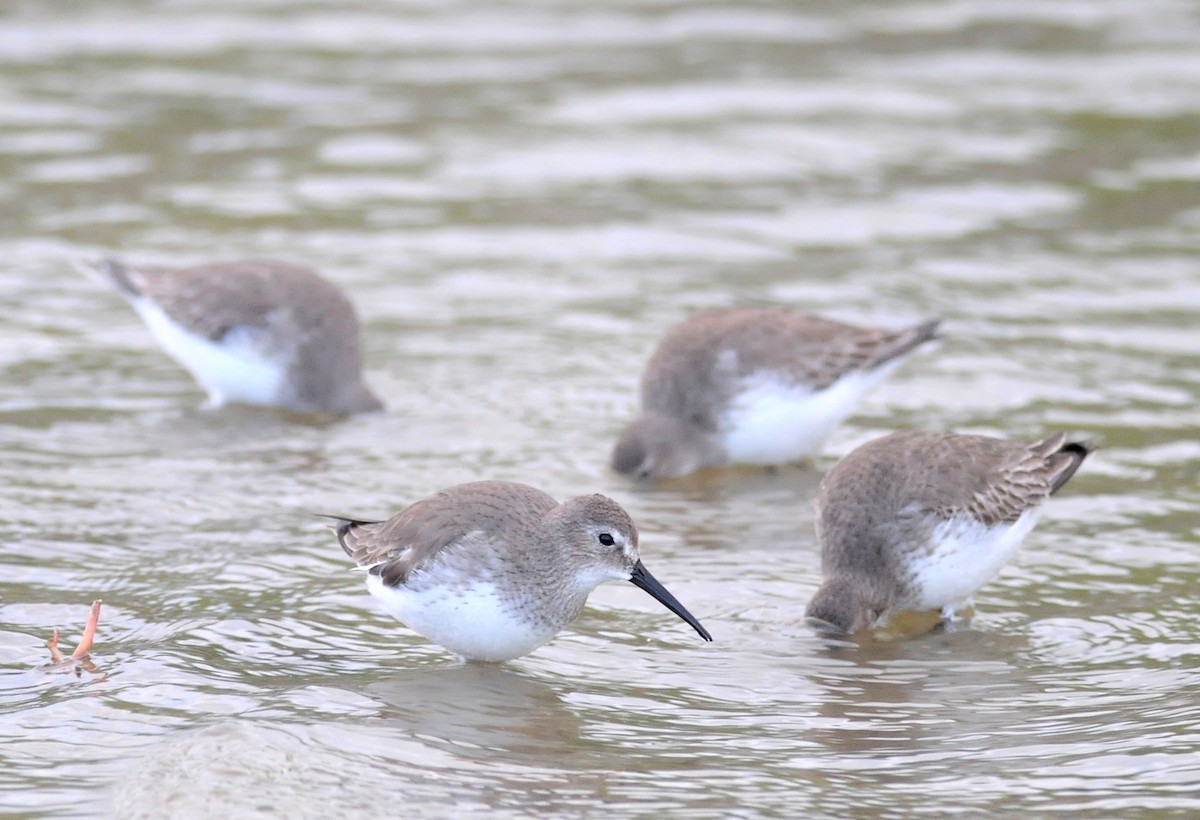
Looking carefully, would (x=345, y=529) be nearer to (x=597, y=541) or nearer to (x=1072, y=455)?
(x=597, y=541)

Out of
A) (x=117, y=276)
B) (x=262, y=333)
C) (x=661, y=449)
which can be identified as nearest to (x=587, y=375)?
(x=661, y=449)

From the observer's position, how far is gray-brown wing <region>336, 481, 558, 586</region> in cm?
717

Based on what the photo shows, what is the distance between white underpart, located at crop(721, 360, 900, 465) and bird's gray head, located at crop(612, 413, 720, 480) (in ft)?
0.54

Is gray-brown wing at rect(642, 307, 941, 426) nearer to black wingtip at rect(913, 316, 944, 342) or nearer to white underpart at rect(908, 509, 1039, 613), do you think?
black wingtip at rect(913, 316, 944, 342)

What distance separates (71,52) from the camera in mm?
17266

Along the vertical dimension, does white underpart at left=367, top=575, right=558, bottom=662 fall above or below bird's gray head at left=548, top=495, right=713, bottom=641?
below

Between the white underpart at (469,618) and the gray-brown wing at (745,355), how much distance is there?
348cm

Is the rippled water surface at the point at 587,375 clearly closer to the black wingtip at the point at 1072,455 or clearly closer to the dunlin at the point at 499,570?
the dunlin at the point at 499,570

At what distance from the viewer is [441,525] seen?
7246mm

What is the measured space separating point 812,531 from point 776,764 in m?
3.15

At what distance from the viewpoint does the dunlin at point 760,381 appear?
10367 millimetres

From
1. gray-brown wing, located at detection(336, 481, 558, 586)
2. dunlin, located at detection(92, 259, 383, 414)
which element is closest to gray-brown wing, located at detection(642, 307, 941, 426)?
dunlin, located at detection(92, 259, 383, 414)

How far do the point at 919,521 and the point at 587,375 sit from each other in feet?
11.8

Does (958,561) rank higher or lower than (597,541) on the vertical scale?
lower
